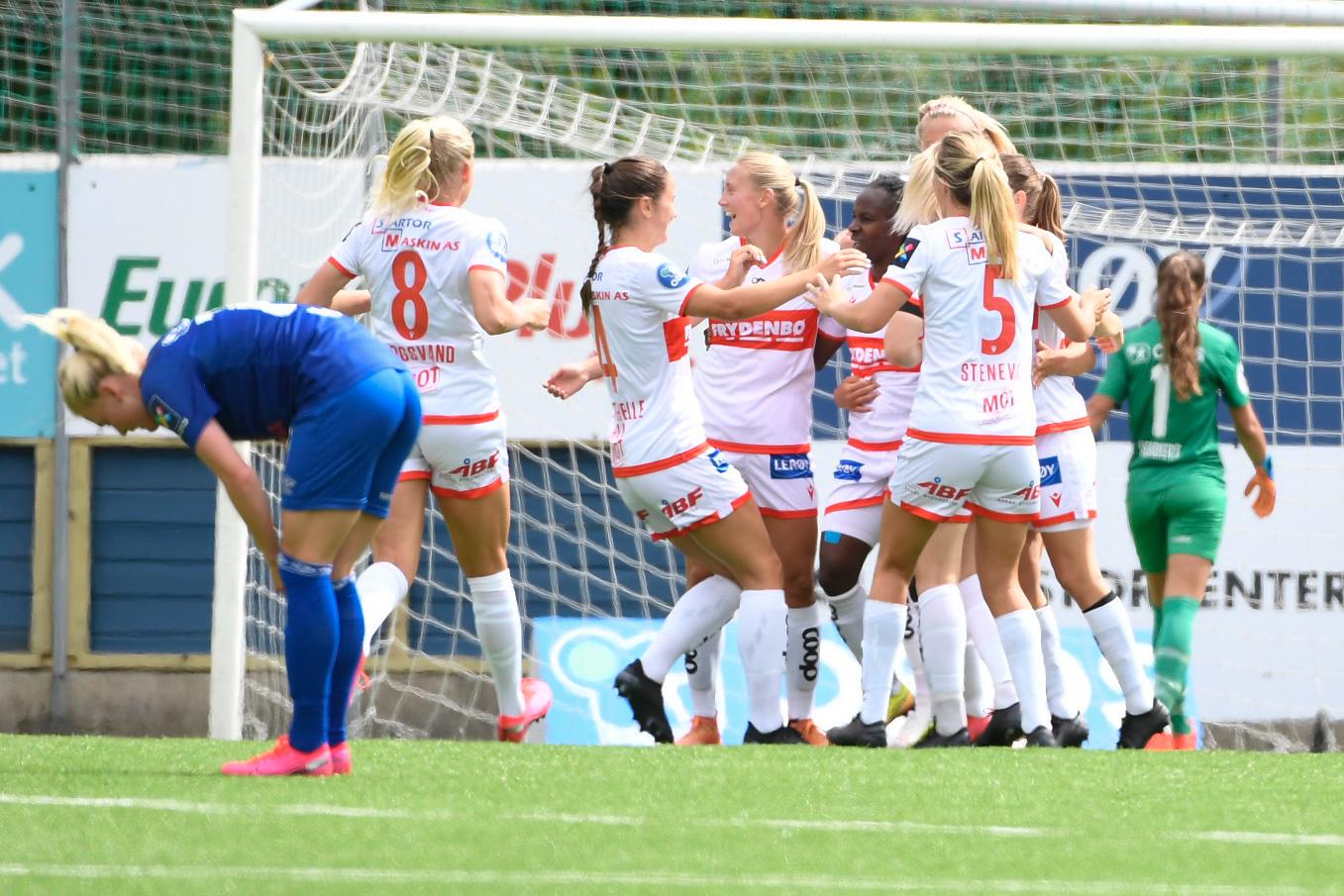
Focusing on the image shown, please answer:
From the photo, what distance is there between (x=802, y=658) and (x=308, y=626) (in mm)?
2331

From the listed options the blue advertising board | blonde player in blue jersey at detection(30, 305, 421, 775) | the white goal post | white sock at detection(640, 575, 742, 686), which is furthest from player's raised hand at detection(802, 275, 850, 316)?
Answer: the blue advertising board

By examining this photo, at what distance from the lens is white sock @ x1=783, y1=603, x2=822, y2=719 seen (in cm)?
642

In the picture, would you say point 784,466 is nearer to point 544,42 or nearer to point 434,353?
point 434,353

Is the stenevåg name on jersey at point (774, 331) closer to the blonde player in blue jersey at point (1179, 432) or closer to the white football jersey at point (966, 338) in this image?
the white football jersey at point (966, 338)

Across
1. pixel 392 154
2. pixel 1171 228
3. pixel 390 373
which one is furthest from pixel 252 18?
pixel 1171 228

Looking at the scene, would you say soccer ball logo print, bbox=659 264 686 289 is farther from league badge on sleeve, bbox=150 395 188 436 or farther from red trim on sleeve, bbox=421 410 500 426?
league badge on sleeve, bbox=150 395 188 436

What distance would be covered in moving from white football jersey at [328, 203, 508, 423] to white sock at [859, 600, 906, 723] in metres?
1.35

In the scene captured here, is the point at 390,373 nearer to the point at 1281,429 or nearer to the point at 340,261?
the point at 340,261

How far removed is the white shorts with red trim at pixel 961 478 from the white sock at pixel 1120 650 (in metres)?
0.79

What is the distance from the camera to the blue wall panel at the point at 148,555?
9758mm

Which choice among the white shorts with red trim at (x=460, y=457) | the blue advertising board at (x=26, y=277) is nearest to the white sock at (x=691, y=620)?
the white shorts with red trim at (x=460, y=457)

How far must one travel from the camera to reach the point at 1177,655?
673 cm

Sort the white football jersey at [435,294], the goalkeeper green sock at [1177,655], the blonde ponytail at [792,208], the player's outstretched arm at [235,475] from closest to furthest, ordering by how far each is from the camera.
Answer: the player's outstretched arm at [235,475] < the white football jersey at [435,294] < the blonde ponytail at [792,208] < the goalkeeper green sock at [1177,655]

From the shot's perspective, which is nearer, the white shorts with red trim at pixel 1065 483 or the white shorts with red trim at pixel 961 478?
the white shorts with red trim at pixel 961 478
